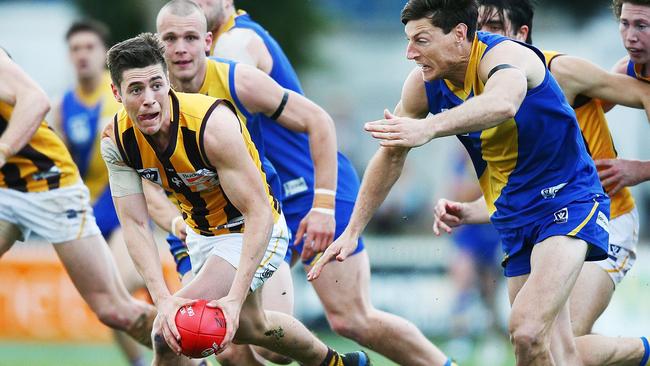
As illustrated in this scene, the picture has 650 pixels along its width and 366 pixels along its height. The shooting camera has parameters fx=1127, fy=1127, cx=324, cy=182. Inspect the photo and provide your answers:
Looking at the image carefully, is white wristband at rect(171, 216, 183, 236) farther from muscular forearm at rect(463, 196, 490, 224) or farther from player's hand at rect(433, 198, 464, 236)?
muscular forearm at rect(463, 196, 490, 224)

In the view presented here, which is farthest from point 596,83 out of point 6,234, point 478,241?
point 478,241

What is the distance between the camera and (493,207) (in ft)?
20.7

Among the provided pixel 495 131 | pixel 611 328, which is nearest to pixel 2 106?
pixel 495 131

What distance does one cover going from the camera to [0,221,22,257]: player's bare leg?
761cm

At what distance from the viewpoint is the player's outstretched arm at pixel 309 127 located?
664 cm

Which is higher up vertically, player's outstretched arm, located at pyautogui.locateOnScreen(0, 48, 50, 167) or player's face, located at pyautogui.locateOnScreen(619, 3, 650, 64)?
player's face, located at pyautogui.locateOnScreen(619, 3, 650, 64)

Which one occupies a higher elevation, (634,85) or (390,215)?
(634,85)

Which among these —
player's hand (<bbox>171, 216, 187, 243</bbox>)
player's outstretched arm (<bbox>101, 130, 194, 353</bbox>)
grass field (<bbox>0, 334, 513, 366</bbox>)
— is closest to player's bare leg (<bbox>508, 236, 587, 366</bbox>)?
player's outstretched arm (<bbox>101, 130, 194, 353</bbox>)

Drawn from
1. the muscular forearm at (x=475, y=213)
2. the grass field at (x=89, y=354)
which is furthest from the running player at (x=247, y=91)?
the grass field at (x=89, y=354)

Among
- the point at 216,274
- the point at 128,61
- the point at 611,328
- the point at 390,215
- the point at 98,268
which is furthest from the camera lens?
the point at 390,215

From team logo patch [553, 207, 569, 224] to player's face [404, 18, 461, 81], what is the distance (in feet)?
3.21

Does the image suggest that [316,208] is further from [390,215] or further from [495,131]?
[390,215]

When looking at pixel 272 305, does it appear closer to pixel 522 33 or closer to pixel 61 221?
pixel 61 221

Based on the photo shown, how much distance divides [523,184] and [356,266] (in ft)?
5.07
